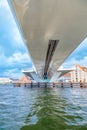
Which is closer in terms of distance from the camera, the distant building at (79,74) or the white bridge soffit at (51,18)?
the white bridge soffit at (51,18)

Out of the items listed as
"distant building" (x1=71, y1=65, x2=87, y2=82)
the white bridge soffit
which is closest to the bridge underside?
the white bridge soffit

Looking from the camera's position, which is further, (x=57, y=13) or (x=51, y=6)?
(x=57, y=13)

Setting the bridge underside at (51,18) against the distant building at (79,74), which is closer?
the bridge underside at (51,18)

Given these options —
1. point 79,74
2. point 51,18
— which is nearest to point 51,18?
point 51,18

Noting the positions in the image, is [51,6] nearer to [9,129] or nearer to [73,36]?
[73,36]

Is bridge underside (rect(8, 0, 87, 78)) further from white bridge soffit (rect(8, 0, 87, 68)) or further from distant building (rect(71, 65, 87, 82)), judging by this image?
distant building (rect(71, 65, 87, 82))

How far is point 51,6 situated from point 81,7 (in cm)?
83

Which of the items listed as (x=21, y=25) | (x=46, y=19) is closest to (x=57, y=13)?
(x=46, y=19)

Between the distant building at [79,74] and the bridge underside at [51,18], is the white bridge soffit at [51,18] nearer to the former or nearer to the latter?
the bridge underside at [51,18]

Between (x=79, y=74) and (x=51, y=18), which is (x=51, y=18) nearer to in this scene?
(x=51, y=18)

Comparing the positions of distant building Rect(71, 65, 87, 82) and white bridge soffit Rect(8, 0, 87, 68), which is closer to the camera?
white bridge soffit Rect(8, 0, 87, 68)

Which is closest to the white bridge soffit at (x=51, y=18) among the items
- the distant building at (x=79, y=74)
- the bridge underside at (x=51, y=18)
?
the bridge underside at (x=51, y=18)

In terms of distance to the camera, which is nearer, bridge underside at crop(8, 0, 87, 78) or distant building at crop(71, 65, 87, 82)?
bridge underside at crop(8, 0, 87, 78)

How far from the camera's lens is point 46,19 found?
604 centimetres
